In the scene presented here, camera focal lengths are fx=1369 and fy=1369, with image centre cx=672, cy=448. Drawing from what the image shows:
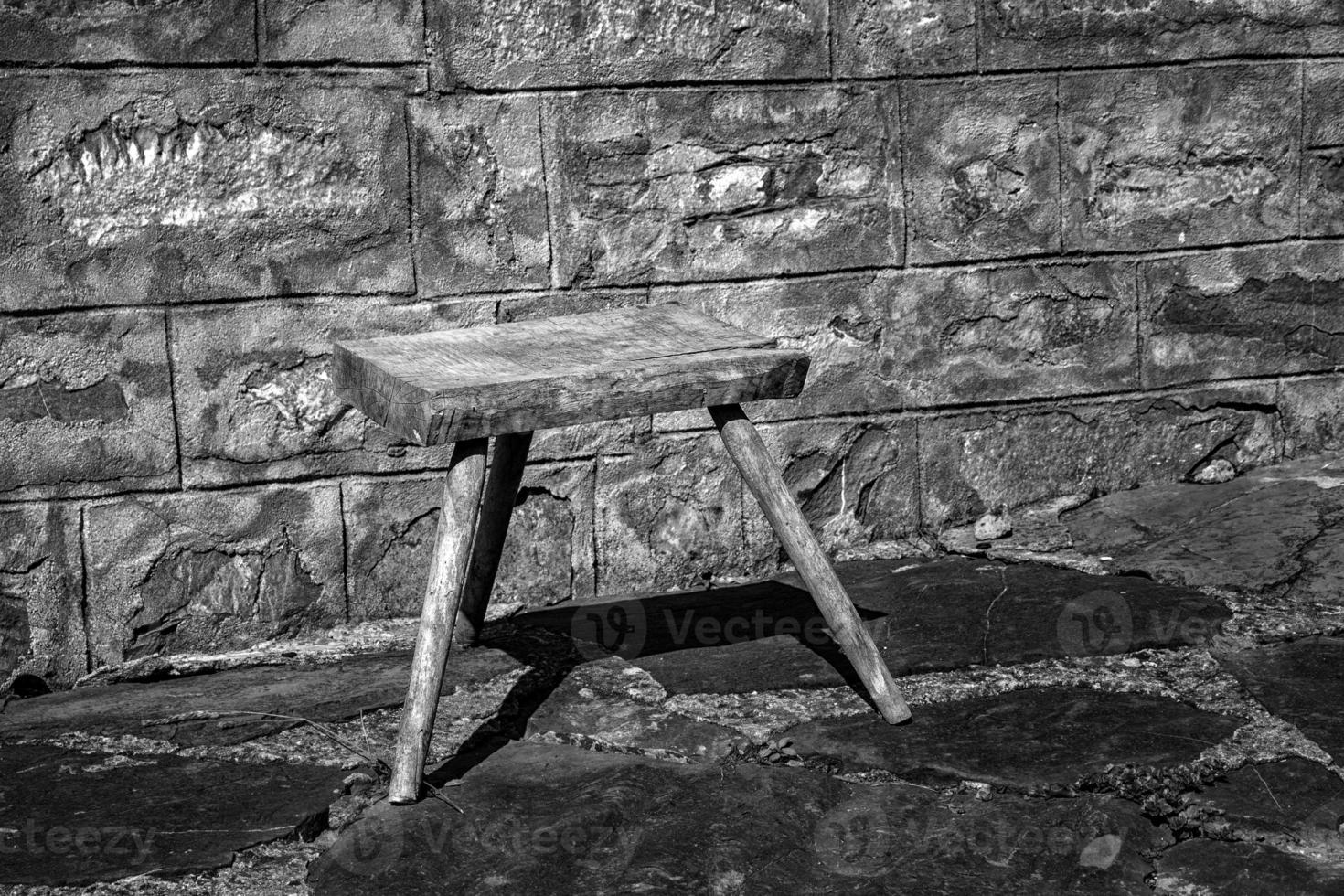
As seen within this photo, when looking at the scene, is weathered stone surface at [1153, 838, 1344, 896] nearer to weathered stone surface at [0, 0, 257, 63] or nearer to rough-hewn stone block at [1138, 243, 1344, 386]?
rough-hewn stone block at [1138, 243, 1344, 386]

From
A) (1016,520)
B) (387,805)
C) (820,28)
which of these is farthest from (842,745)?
(820,28)

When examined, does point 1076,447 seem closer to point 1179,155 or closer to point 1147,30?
point 1179,155

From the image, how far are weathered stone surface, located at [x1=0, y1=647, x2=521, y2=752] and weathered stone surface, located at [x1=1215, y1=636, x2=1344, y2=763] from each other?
4.82 feet

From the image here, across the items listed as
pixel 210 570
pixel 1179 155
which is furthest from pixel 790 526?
pixel 1179 155

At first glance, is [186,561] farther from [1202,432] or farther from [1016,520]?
[1202,432]

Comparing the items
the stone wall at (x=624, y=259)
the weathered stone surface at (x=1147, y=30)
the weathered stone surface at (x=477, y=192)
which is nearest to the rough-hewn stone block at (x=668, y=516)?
the stone wall at (x=624, y=259)

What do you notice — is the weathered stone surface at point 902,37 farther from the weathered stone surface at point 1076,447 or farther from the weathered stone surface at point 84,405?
the weathered stone surface at point 84,405

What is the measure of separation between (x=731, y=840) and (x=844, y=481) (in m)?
1.51

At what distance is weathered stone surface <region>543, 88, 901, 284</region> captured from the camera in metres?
3.19

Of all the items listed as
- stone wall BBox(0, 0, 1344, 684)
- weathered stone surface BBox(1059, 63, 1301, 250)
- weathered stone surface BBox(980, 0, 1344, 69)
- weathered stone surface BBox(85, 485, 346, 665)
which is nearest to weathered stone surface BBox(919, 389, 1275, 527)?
stone wall BBox(0, 0, 1344, 684)

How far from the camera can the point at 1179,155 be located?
11.6 feet

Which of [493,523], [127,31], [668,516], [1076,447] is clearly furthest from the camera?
[1076,447]

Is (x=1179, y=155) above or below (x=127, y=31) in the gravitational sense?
below

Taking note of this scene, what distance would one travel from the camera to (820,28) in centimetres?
328
